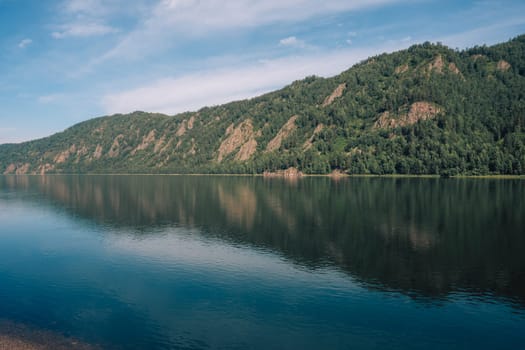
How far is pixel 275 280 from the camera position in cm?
4638

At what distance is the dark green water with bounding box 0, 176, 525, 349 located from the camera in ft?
108

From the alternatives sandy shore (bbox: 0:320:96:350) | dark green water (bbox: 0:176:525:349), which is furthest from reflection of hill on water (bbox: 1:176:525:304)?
sandy shore (bbox: 0:320:96:350)

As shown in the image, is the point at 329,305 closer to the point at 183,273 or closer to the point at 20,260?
the point at 183,273

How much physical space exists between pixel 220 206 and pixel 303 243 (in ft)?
175

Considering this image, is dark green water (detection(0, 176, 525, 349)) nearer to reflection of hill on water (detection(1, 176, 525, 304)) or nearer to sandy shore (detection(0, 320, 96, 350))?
reflection of hill on water (detection(1, 176, 525, 304))

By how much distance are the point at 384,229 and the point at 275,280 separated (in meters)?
36.0

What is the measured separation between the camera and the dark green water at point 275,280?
33000 mm

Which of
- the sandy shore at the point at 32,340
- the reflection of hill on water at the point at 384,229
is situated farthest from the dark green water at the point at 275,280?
the sandy shore at the point at 32,340

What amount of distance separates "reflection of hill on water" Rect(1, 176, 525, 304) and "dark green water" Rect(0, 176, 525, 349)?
369 mm

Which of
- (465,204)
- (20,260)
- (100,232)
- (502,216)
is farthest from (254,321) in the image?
(465,204)

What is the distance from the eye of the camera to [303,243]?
64938mm

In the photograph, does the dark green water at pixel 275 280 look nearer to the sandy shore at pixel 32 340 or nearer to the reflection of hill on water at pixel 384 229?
the reflection of hill on water at pixel 384 229

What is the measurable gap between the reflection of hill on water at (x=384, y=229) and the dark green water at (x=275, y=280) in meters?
0.37

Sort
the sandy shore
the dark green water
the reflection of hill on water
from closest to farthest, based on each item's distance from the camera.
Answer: the sandy shore
the dark green water
the reflection of hill on water
